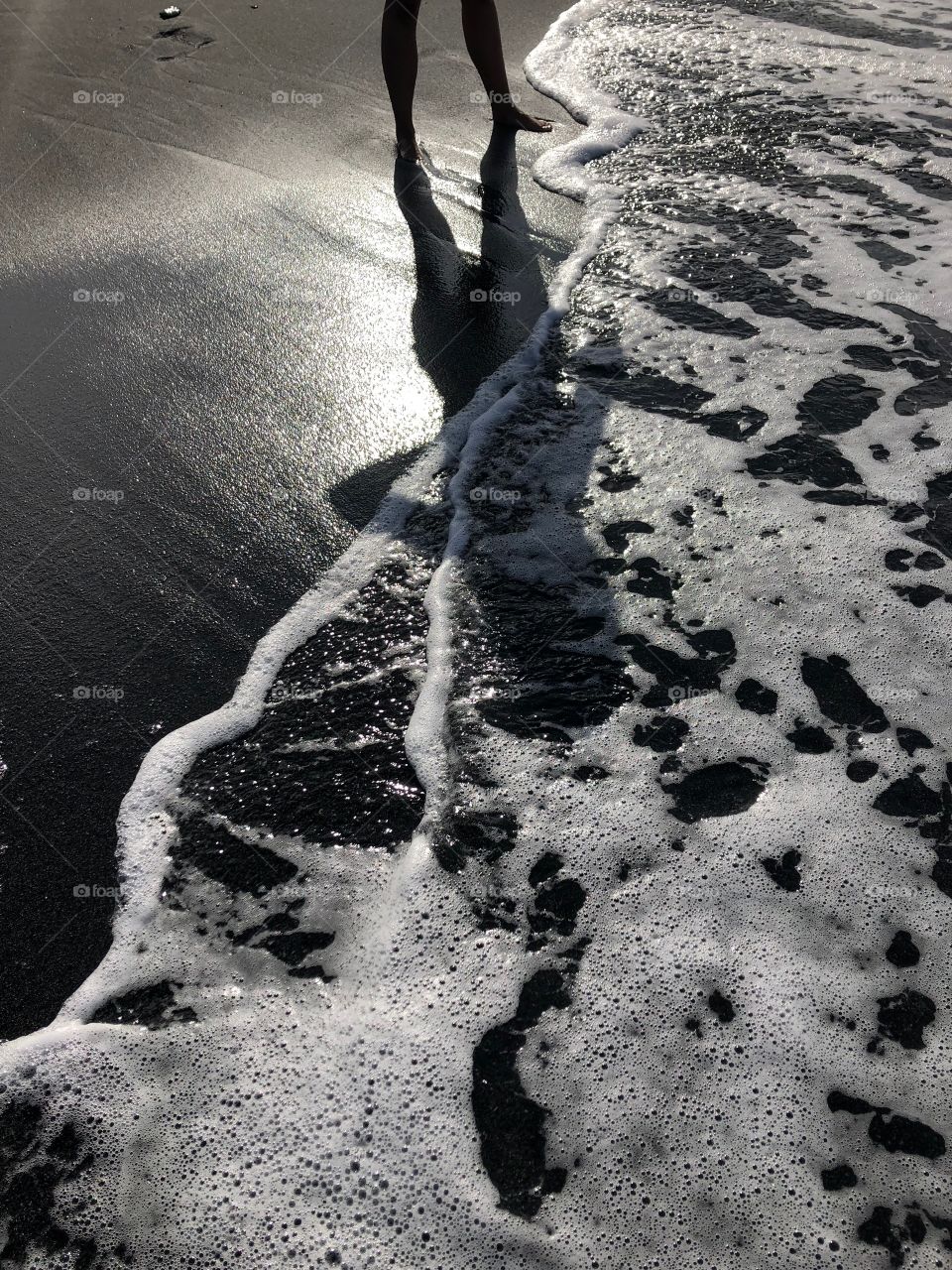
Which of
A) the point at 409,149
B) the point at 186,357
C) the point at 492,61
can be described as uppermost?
the point at 492,61

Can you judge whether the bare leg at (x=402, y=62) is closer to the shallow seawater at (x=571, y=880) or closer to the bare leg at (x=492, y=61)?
the bare leg at (x=492, y=61)

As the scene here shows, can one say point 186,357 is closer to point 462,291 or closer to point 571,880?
point 462,291

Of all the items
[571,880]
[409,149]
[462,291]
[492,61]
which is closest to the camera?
[571,880]

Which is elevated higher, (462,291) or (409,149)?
(409,149)

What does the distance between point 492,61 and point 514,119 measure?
29 cm

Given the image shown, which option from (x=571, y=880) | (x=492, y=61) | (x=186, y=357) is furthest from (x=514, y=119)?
(x=571, y=880)

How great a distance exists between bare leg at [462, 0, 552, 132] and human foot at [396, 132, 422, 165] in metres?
0.56

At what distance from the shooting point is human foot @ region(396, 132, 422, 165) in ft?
14.8

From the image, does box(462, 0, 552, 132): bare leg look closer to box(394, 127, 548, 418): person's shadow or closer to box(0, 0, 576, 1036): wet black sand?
box(0, 0, 576, 1036): wet black sand

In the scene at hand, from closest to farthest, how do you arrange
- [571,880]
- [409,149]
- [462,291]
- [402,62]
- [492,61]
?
[571,880], [462,291], [402,62], [409,149], [492,61]

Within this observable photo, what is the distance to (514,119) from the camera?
4.79m

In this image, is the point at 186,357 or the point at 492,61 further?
the point at 492,61

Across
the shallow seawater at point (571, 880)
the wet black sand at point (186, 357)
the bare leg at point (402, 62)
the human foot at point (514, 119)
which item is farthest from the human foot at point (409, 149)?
the shallow seawater at point (571, 880)

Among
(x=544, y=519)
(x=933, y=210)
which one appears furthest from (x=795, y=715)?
(x=933, y=210)
